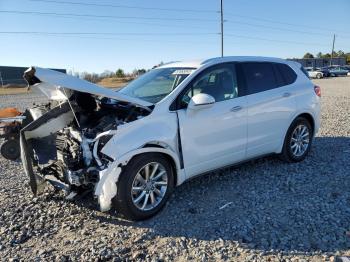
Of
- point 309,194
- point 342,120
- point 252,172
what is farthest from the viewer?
point 342,120

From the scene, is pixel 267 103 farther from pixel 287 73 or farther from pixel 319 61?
pixel 319 61

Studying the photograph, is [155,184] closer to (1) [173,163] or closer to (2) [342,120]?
(1) [173,163]

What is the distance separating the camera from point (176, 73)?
5.00 metres

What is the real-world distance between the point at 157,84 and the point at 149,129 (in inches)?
47.1

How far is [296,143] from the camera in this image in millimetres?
6180

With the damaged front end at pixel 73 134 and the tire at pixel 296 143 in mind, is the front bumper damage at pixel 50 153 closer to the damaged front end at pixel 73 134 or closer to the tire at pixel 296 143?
the damaged front end at pixel 73 134

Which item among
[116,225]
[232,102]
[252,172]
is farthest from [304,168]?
[116,225]

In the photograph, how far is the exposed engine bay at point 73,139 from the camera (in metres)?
4.01

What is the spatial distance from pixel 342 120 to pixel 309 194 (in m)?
6.25

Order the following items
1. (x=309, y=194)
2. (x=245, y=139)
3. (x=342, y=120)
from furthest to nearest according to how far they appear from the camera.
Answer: (x=342, y=120)
(x=245, y=139)
(x=309, y=194)

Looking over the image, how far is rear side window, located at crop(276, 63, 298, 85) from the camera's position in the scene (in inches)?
235

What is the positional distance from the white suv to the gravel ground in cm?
35

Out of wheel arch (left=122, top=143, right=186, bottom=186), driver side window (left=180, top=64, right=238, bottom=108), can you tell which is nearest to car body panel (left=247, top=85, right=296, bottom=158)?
driver side window (left=180, top=64, right=238, bottom=108)

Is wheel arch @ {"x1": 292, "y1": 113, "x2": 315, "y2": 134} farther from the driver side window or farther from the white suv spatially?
the driver side window
